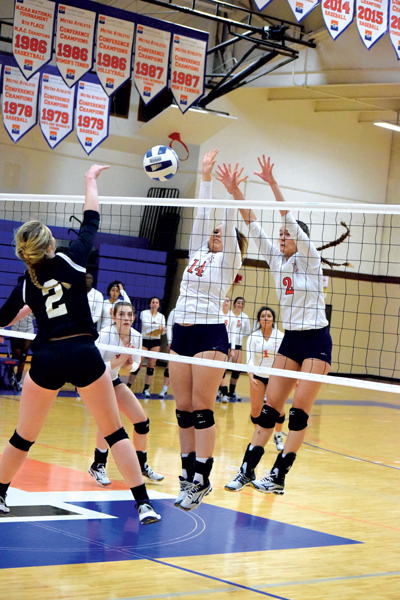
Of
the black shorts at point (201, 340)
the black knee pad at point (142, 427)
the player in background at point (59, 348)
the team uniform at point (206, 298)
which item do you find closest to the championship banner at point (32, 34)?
the black knee pad at point (142, 427)

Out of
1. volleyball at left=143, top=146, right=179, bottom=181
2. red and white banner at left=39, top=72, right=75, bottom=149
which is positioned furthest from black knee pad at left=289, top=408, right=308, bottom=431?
red and white banner at left=39, top=72, right=75, bottom=149

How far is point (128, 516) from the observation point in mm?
4625

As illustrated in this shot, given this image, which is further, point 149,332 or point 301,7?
point 149,332

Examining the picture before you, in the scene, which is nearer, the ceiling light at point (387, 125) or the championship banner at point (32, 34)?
the championship banner at point (32, 34)

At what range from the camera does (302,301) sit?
4816 millimetres

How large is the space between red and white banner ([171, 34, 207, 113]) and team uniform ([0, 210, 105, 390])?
813 cm

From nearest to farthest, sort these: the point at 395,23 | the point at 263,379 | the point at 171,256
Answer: the point at 263,379 → the point at 395,23 → the point at 171,256

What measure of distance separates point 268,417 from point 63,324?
1953 millimetres

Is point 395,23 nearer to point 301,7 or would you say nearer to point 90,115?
point 301,7

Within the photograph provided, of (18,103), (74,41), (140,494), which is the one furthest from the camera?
(18,103)

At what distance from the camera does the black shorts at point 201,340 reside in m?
4.43

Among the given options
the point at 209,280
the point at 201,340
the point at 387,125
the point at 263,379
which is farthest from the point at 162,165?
the point at 387,125

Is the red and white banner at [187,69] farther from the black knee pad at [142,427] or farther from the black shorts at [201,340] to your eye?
the black shorts at [201,340]

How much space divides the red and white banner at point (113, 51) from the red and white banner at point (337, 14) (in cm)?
290
